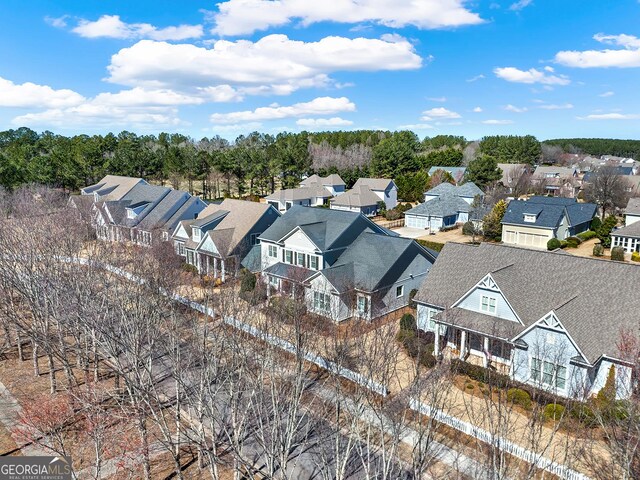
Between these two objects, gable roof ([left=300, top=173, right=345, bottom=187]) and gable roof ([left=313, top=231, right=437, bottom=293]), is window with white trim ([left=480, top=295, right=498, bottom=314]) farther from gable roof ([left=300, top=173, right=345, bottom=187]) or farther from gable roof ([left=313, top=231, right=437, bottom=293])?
gable roof ([left=300, top=173, right=345, bottom=187])

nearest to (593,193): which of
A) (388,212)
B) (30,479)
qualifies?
(388,212)

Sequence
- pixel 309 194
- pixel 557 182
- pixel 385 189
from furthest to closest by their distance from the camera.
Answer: pixel 557 182 < pixel 309 194 < pixel 385 189

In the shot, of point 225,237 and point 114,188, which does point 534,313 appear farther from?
point 114,188

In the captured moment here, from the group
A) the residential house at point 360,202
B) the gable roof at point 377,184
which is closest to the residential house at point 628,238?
the residential house at point 360,202

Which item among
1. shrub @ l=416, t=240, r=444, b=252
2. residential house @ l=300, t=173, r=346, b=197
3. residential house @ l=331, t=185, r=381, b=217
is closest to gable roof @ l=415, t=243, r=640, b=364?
shrub @ l=416, t=240, r=444, b=252

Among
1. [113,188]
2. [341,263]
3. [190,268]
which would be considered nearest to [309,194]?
[113,188]

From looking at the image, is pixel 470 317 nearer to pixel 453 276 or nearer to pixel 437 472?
pixel 453 276

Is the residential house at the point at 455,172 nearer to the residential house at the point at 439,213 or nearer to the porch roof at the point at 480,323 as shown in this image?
the residential house at the point at 439,213
